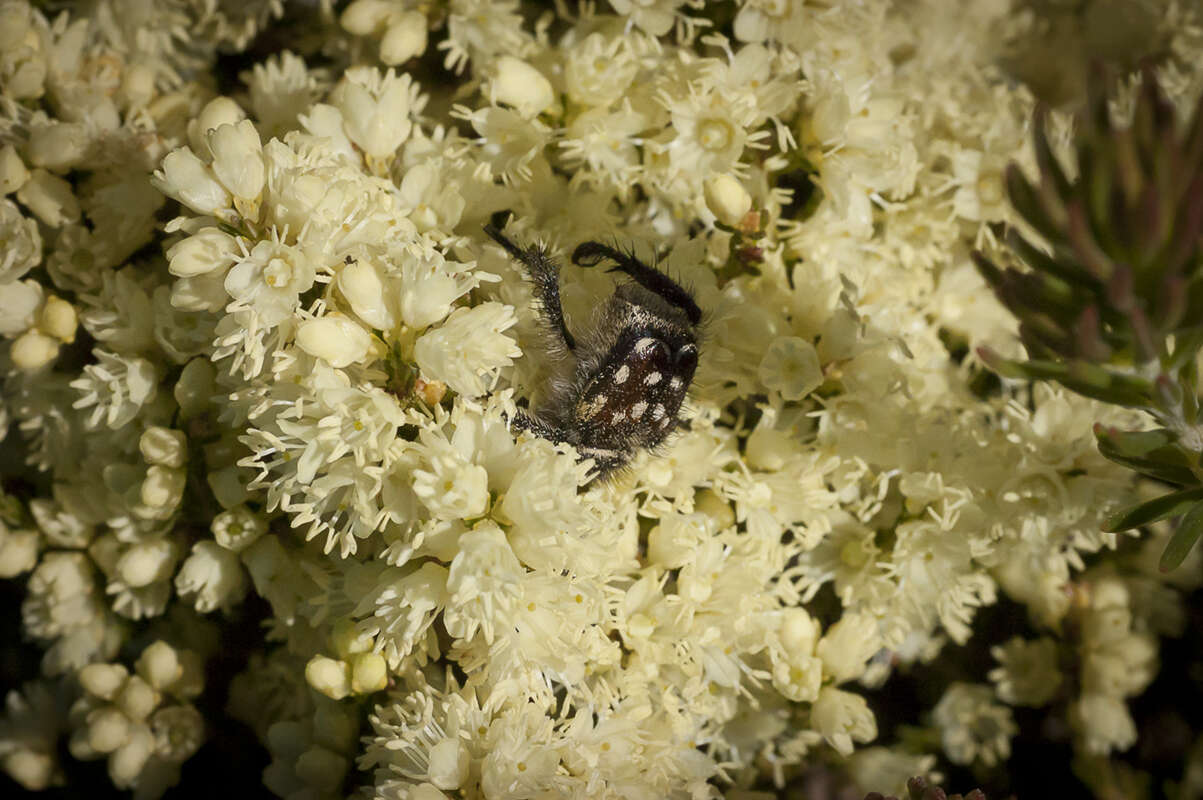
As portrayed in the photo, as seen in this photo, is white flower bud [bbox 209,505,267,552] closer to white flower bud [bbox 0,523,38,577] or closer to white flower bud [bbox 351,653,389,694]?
white flower bud [bbox 351,653,389,694]

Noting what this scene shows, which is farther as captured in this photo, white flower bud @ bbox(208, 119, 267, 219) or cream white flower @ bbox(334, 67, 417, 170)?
cream white flower @ bbox(334, 67, 417, 170)

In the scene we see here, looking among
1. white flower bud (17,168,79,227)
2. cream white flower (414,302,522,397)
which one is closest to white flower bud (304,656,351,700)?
cream white flower (414,302,522,397)

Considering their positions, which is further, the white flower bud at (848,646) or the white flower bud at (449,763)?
the white flower bud at (848,646)

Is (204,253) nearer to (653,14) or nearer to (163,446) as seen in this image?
(163,446)

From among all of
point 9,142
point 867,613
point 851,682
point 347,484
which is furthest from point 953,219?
point 9,142

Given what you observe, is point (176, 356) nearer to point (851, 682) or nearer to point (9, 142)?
point (9, 142)

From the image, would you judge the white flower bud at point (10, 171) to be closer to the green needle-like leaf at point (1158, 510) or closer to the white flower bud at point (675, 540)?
the white flower bud at point (675, 540)

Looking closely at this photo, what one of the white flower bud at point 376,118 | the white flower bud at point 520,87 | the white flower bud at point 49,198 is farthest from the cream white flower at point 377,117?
the white flower bud at point 49,198
